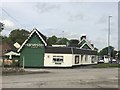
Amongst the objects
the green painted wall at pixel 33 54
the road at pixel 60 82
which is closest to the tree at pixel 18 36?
the green painted wall at pixel 33 54

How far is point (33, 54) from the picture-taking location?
54.2 metres

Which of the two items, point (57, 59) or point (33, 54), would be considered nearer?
point (33, 54)

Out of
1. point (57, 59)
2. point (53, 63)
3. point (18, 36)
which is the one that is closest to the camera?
point (53, 63)

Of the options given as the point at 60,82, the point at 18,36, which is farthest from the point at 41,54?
the point at 18,36

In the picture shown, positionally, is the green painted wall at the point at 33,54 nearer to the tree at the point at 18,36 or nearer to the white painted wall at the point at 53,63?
the white painted wall at the point at 53,63

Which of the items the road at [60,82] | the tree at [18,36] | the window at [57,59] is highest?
the tree at [18,36]

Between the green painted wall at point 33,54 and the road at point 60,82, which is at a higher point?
the green painted wall at point 33,54

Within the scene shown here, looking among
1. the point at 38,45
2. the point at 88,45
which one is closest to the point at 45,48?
the point at 38,45

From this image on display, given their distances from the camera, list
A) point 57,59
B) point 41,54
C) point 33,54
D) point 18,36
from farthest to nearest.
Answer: point 18,36 → point 57,59 → point 33,54 → point 41,54

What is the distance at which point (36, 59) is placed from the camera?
53.6 metres

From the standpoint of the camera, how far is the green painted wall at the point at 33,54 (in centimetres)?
5366

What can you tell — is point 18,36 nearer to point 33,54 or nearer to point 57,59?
point 33,54

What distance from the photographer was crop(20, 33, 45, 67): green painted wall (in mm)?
53656

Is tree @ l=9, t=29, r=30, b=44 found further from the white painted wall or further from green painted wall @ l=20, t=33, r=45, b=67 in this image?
the white painted wall
